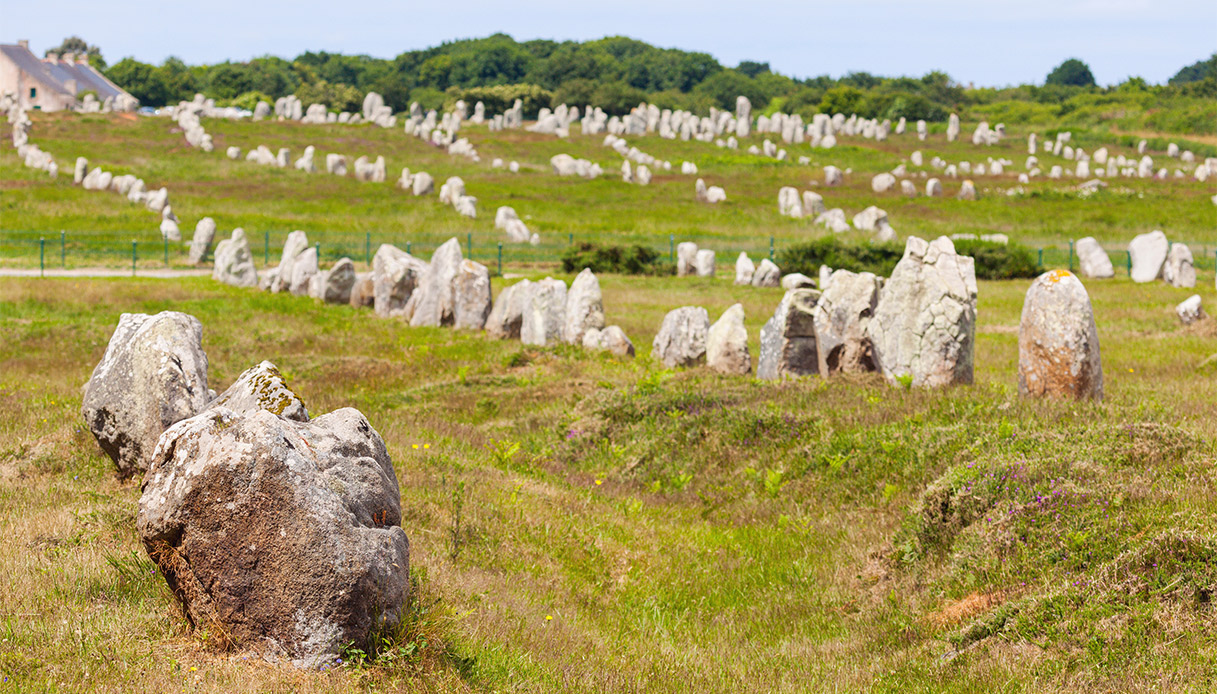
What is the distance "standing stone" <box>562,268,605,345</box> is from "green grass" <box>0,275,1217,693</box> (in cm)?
339

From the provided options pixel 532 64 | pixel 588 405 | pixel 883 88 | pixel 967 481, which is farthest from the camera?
pixel 532 64

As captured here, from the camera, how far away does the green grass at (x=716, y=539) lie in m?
5.70

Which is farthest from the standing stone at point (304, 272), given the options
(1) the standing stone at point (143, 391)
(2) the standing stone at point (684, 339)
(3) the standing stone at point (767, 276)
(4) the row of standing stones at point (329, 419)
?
(1) the standing stone at point (143, 391)

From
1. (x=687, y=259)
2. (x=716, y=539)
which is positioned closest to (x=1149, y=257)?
(x=687, y=259)

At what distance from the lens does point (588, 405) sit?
44.1ft

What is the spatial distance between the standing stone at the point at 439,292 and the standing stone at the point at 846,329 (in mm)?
8686

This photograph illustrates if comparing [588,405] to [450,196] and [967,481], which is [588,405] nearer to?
[967,481]

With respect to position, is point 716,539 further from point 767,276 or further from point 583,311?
point 767,276

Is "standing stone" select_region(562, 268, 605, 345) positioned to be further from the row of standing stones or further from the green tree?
the green tree

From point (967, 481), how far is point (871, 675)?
256cm

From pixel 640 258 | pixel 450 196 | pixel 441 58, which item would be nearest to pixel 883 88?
pixel 441 58

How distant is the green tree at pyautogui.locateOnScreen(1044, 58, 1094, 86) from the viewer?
157 m

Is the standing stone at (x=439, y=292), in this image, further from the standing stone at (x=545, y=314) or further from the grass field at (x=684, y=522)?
the standing stone at (x=545, y=314)

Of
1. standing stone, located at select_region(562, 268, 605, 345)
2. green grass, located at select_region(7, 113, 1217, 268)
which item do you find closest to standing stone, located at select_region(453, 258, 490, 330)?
standing stone, located at select_region(562, 268, 605, 345)
